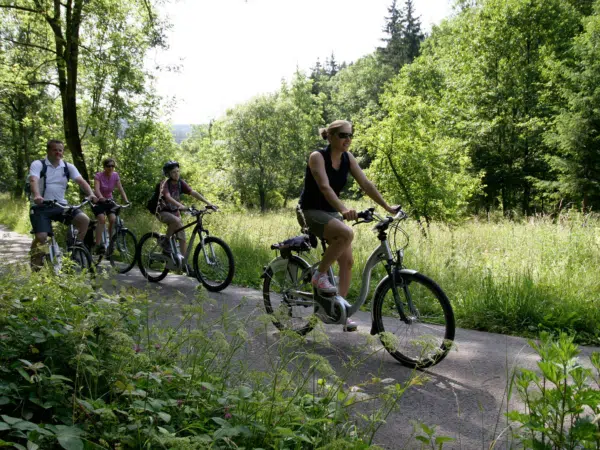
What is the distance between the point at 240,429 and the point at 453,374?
2769 mm

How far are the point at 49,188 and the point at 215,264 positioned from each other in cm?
281

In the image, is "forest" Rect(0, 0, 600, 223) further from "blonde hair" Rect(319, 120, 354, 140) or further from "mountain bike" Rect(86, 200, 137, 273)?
"blonde hair" Rect(319, 120, 354, 140)

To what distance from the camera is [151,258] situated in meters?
8.81

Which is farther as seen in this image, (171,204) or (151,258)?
(151,258)

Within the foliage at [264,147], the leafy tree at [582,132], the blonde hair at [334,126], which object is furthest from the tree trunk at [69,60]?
the foliage at [264,147]

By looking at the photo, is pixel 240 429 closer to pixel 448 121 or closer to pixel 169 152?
pixel 169 152

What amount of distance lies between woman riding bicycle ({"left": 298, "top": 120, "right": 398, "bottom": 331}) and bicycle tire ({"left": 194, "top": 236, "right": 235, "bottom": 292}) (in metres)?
2.81

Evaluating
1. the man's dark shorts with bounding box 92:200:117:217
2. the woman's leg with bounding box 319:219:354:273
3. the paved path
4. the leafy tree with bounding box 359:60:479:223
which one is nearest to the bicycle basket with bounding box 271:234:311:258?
the woman's leg with bounding box 319:219:354:273

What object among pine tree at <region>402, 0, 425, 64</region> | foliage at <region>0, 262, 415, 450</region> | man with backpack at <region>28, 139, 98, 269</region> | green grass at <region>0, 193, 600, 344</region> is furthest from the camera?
pine tree at <region>402, 0, 425, 64</region>

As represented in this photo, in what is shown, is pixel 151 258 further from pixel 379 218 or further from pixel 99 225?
pixel 379 218

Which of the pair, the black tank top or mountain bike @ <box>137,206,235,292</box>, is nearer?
the black tank top

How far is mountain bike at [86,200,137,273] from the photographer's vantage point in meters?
9.72

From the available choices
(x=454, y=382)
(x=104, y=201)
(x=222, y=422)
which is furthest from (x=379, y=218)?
(x=104, y=201)

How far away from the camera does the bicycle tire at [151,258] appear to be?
8727 millimetres
